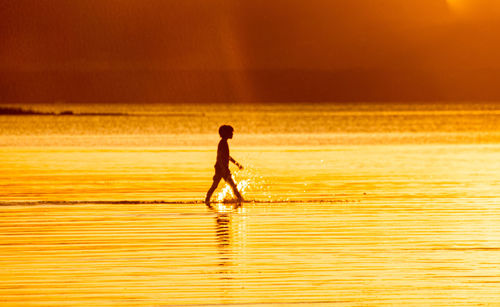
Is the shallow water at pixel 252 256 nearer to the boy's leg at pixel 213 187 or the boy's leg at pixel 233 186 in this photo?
the boy's leg at pixel 213 187

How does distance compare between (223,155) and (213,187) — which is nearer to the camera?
(213,187)

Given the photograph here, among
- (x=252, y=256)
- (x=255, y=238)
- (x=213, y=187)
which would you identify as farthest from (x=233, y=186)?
(x=252, y=256)

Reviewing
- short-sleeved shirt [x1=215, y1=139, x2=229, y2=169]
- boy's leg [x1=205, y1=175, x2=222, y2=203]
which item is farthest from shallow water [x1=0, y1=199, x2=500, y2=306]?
short-sleeved shirt [x1=215, y1=139, x2=229, y2=169]

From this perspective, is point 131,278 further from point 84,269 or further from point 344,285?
point 344,285

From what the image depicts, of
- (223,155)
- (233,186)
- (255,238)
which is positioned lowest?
(255,238)

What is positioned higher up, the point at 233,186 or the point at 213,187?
the point at 233,186

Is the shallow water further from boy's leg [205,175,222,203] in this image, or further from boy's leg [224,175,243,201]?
boy's leg [224,175,243,201]

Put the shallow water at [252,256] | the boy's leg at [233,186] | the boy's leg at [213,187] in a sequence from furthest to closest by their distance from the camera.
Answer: the boy's leg at [233,186] → the boy's leg at [213,187] → the shallow water at [252,256]

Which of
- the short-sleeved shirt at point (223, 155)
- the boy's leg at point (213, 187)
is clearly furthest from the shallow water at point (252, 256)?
the short-sleeved shirt at point (223, 155)

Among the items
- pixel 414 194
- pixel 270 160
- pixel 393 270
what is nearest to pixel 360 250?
pixel 393 270

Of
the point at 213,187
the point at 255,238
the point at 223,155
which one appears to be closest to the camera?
the point at 255,238

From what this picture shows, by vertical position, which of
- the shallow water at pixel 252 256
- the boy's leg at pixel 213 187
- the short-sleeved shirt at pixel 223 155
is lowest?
the shallow water at pixel 252 256

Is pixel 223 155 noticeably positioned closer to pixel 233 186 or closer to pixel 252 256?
pixel 233 186

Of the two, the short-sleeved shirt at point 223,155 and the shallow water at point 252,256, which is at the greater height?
the short-sleeved shirt at point 223,155
